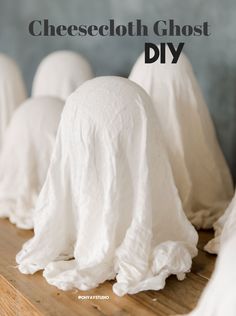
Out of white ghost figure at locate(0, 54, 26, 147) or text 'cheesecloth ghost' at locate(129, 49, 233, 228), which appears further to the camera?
white ghost figure at locate(0, 54, 26, 147)

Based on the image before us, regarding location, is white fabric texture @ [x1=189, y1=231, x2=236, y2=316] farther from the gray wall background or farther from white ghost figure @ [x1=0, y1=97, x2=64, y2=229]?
the gray wall background

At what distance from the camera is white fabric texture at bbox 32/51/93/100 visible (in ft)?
5.62

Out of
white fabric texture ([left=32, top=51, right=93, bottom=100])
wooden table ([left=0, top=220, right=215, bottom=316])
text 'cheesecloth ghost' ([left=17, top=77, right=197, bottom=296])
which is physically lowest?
wooden table ([left=0, top=220, right=215, bottom=316])

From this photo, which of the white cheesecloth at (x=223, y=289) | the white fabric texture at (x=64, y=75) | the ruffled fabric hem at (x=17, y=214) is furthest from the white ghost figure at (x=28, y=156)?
the white cheesecloth at (x=223, y=289)

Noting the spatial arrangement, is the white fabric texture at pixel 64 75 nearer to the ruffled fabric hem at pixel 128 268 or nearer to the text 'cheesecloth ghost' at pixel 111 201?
the text 'cheesecloth ghost' at pixel 111 201

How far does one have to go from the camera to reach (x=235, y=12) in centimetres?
142

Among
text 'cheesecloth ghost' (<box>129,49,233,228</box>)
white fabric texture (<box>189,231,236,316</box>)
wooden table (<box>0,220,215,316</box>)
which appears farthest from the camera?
text 'cheesecloth ghost' (<box>129,49,233,228</box>)

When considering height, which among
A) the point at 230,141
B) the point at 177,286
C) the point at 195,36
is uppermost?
the point at 195,36

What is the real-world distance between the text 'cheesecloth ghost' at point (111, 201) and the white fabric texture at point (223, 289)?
30 cm

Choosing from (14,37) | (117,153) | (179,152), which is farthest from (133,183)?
(14,37)

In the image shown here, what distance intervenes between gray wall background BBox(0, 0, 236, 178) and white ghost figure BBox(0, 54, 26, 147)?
36cm

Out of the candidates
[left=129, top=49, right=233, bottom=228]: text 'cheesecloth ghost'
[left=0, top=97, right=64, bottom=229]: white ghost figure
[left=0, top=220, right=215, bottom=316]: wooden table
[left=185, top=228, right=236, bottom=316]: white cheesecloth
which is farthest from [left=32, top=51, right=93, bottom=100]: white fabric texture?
[left=185, top=228, right=236, bottom=316]: white cheesecloth

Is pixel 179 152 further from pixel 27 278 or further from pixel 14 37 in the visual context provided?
pixel 14 37

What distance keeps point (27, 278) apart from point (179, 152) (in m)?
0.50
